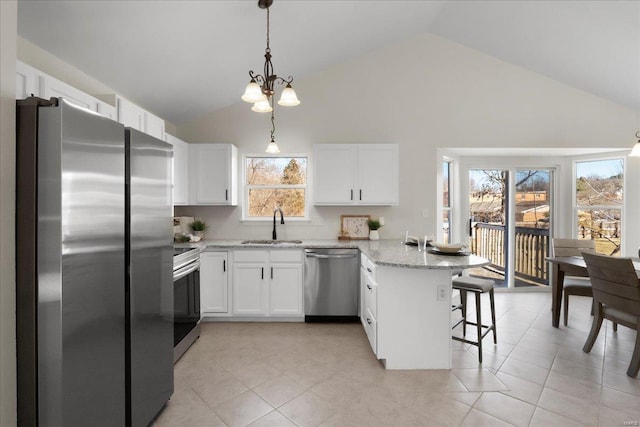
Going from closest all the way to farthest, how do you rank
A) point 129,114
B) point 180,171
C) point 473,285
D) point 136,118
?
point 129,114, point 136,118, point 473,285, point 180,171

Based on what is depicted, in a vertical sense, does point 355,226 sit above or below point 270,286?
above

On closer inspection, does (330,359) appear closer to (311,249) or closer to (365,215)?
(311,249)

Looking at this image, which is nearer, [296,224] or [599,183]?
[296,224]

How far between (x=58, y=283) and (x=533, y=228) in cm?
575

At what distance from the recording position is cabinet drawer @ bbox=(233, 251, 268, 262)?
375 centimetres

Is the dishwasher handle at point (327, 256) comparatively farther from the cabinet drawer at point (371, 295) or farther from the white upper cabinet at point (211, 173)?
the white upper cabinet at point (211, 173)

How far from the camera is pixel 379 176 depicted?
4.09m

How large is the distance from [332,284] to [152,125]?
8.11 feet

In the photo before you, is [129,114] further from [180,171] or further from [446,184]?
[446,184]

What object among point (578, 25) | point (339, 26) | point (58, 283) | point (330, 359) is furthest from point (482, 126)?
point (58, 283)

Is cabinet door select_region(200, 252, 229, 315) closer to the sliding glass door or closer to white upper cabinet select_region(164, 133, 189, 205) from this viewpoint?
A: white upper cabinet select_region(164, 133, 189, 205)

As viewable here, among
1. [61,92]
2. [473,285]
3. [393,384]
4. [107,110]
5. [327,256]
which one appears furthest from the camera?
Answer: [327,256]

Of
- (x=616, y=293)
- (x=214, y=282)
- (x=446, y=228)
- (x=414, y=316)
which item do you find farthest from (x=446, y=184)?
(x=214, y=282)

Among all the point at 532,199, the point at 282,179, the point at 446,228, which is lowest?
the point at 446,228
